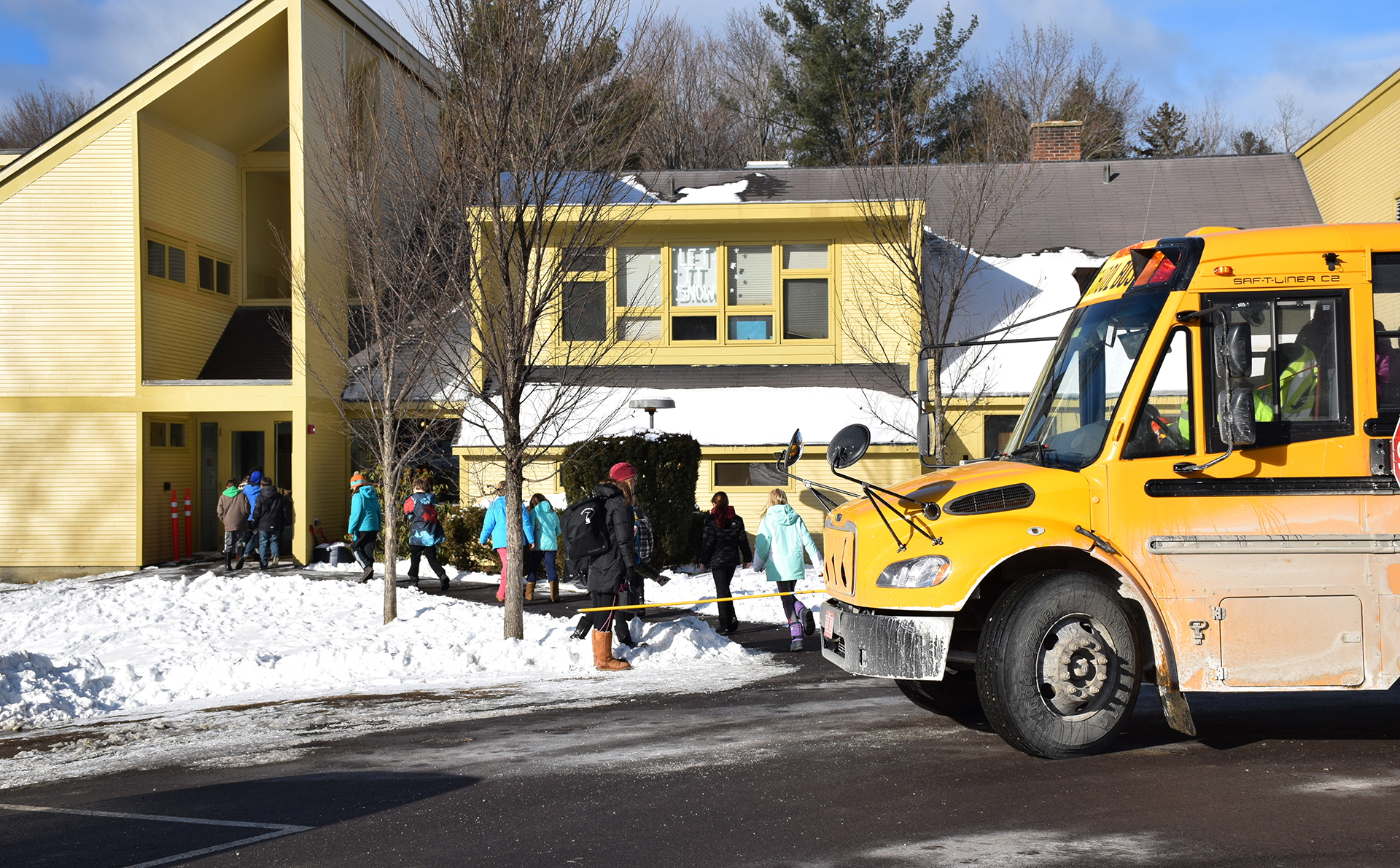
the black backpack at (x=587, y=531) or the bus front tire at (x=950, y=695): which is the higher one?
the black backpack at (x=587, y=531)

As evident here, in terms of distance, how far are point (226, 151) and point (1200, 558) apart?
73.9ft

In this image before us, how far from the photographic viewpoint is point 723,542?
13.2 meters

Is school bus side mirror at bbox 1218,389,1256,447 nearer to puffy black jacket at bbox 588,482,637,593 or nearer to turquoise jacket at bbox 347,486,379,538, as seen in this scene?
puffy black jacket at bbox 588,482,637,593

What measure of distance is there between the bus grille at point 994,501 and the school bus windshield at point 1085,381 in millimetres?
323

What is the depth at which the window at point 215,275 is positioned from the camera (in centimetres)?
2311

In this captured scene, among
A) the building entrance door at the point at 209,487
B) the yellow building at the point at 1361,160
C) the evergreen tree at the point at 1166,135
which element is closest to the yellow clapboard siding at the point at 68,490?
the building entrance door at the point at 209,487

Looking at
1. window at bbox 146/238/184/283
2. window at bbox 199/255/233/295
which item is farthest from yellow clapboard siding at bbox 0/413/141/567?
window at bbox 199/255/233/295

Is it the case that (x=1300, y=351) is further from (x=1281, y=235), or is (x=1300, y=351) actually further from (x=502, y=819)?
(x=502, y=819)

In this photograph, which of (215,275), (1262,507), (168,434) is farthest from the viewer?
(215,275)

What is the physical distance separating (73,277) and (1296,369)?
66.8ft

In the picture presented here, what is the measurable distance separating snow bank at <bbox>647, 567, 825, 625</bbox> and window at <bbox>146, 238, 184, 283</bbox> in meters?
11.5

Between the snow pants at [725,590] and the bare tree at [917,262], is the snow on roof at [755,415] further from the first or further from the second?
the snow pants at [725,590]

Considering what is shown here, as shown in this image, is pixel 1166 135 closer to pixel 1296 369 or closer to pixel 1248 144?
pixel 1248 144

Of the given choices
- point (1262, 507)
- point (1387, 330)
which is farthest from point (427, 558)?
point (1387, 330)
